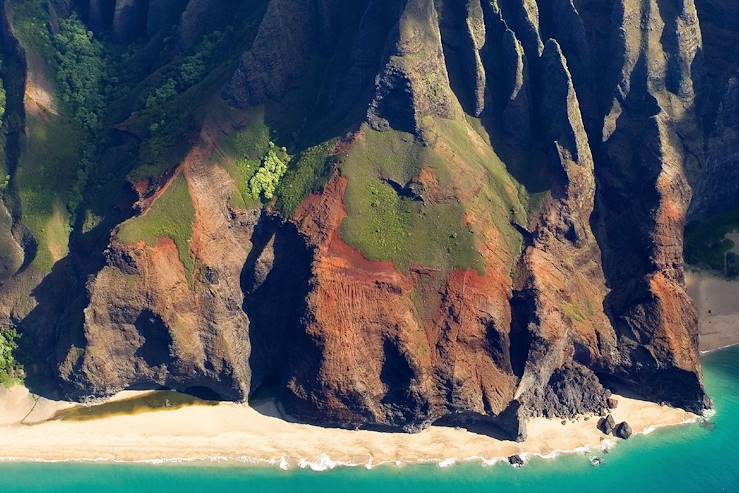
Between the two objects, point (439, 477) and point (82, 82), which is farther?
point (82, 82)

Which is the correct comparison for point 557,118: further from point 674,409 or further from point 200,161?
point 200,161

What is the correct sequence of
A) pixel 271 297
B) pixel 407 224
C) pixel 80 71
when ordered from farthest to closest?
pixel 80 71
pixel 271 297
pixel 407 224

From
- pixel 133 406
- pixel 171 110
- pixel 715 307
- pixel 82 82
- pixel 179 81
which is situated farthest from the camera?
pixel 82 82

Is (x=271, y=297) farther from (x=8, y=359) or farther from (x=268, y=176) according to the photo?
A: (x=8, y=359)

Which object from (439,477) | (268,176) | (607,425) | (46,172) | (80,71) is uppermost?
(80,71)

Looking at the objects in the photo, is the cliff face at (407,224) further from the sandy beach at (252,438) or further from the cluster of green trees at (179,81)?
the sandy beach at (252,438)

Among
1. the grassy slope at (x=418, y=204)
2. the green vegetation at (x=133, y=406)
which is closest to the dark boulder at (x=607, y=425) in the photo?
the grassy slope at (x=418, y=204)

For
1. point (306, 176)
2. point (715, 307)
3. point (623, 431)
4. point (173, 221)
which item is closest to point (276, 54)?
point (306, 176)
